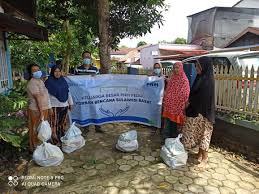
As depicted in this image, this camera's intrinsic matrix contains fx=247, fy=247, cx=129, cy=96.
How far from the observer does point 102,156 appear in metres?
4.47

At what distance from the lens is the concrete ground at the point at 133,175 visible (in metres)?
3.41

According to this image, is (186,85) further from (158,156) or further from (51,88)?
(51,88)

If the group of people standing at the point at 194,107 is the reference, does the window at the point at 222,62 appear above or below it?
above

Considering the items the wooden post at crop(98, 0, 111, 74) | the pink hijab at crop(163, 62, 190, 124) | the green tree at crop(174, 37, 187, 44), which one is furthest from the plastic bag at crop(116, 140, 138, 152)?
the green tree at crop(174, 37, 187, 44)

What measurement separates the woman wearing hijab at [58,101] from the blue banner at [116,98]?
32cm

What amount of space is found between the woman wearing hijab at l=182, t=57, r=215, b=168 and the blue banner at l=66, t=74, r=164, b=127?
1074 mm

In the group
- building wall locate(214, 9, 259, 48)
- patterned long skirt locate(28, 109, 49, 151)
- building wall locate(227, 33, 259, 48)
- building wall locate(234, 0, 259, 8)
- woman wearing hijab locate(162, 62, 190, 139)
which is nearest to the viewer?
patterned long skirt locate(28, 109, 49, 151)

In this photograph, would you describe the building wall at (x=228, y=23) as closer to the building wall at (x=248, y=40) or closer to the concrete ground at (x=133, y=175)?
the building wall at (x=248, y=40)

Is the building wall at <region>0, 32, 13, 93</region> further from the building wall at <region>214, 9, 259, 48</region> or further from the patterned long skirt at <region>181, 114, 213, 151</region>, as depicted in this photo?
the building wall at <region>214, 9, 259, 48</region>

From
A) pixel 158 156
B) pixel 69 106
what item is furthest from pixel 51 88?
pixel 158 156

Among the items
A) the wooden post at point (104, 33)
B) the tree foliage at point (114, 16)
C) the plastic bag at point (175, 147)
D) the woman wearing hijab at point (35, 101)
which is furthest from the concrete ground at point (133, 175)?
the tree foliage at point (114, 16)

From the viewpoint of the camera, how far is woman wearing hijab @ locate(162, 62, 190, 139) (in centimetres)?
448

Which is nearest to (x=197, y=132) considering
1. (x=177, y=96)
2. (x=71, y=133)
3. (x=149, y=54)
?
(x=177, y=96)

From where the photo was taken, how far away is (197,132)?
425 cm
